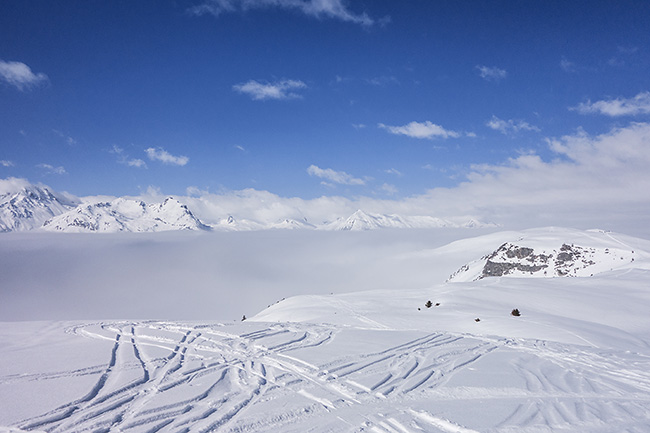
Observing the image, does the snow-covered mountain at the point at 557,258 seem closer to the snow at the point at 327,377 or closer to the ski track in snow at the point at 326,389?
the snow at the point at 327,377

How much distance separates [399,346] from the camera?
11648 millimetres

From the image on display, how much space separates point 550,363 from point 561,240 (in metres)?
97.5

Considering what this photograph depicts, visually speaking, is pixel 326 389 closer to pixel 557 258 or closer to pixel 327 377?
pixel 327 377

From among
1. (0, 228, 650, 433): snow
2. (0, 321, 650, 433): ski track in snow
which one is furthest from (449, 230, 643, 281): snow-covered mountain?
(0, 321, 650, 433): ski track in snow

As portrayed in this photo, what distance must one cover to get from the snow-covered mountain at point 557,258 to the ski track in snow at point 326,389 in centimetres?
6910

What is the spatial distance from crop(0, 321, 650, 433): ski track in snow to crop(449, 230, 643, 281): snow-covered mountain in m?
69.1

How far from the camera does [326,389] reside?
292 inches

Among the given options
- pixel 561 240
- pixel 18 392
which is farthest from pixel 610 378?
pixel 561 240

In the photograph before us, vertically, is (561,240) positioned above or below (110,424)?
above

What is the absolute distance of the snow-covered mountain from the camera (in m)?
68.5

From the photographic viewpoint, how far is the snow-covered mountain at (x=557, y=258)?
68.5 metres

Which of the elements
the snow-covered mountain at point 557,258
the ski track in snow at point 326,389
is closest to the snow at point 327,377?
the ski track in snow at point 326,389

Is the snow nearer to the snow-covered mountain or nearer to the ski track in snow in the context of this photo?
the ski track in snow

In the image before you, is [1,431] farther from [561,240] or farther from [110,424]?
[561,240]
